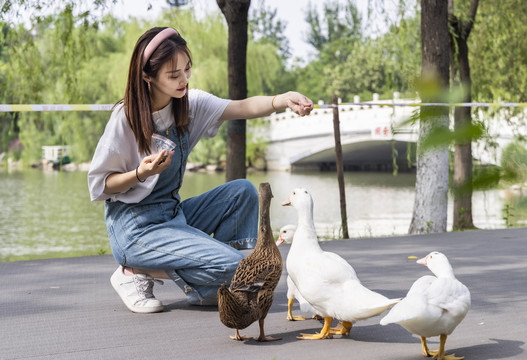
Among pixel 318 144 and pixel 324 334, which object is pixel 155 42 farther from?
pixel 318 144

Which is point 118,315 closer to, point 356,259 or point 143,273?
point 143,273

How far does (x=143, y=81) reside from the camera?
2658 millimetres

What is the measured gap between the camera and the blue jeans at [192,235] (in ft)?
8.86

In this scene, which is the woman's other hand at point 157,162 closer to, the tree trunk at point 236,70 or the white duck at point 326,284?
the white duck at point 326,284

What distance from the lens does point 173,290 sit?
3400 millimetres

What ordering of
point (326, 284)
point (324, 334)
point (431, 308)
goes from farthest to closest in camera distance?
point (324, 334)
point (326, 284)
point (431, 308)

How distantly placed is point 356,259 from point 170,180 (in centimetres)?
188

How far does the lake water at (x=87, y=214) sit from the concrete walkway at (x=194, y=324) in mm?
3074

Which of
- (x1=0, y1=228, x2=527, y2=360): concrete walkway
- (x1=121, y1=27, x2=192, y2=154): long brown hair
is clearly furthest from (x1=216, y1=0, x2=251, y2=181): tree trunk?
(x1=121, y1=27, x2=192, y2=154): long brown hair

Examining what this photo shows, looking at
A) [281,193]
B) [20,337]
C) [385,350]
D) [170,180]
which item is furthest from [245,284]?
[281,193]

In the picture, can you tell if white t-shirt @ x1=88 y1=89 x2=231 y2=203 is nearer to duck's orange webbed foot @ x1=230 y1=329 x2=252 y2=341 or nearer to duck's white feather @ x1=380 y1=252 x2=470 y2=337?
duck's orange webbed foot @ x1=230 y1=329 x2=252 y2=341

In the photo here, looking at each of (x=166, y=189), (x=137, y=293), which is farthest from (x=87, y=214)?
(x=166, y=189)

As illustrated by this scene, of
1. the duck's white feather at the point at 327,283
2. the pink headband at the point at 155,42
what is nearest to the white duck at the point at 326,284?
the duck's white feather at the point at 327,283

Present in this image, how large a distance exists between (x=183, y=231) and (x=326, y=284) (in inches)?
28.0
